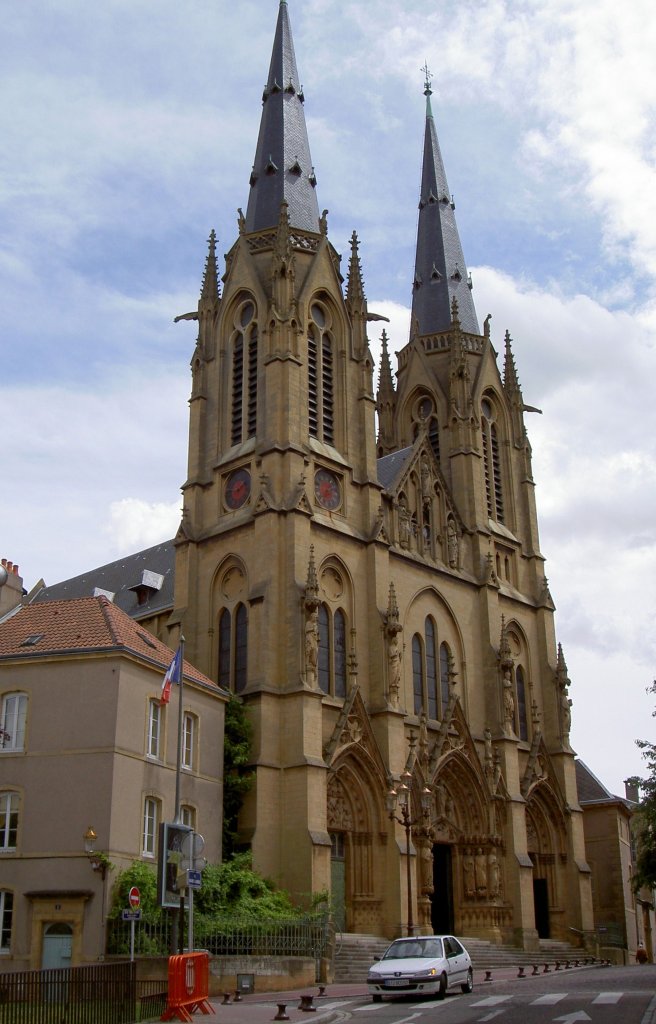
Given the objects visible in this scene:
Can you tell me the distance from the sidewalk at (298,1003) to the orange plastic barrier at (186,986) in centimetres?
52

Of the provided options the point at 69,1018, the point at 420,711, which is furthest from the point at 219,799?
the point at 69,1018

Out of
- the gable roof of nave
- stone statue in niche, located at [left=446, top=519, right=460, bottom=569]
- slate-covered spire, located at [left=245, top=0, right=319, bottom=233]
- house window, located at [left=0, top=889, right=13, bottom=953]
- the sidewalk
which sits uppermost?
slate-covered spire, located at [left=245, top=0, right=319, bottom=233]

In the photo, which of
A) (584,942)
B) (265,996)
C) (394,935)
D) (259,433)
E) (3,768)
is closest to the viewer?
(265,996)

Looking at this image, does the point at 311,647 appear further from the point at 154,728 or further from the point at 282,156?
the point at 282,156

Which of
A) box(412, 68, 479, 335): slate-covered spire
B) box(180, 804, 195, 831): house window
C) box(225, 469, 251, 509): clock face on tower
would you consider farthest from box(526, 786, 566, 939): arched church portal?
box(412, 68, 479, 335): slate-covered spire

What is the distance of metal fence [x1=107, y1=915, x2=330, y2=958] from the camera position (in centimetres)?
2822

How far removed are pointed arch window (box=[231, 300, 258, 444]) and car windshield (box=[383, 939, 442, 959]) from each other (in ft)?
76.8

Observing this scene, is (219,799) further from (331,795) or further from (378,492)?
(378,492)

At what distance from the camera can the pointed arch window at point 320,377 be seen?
148ft

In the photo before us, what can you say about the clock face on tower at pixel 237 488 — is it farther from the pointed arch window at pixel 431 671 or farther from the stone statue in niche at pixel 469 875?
the stone statue in niche at pixel 469 875

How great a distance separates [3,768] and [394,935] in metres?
15.7

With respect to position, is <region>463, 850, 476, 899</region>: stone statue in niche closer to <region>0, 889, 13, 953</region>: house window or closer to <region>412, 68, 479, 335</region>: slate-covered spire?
<region>0, 889, 13, 953</region>: house window

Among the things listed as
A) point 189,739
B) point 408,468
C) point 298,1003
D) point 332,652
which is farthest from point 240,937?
point 408,468

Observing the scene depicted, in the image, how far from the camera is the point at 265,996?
27.0 metres
